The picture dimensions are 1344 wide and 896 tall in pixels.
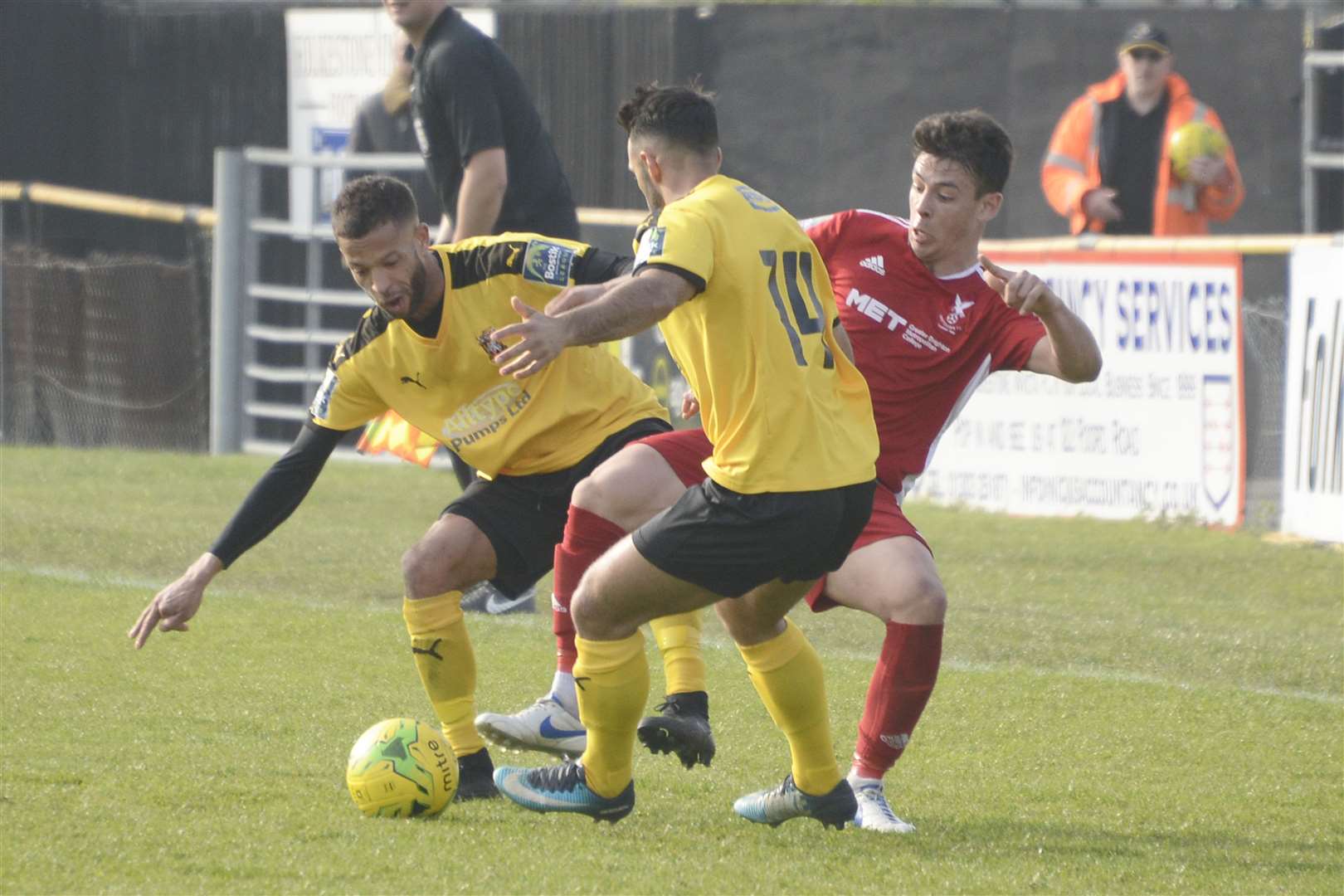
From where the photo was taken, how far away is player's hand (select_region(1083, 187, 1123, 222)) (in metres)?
12.3

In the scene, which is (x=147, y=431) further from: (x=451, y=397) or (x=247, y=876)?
(x=247, y=876)

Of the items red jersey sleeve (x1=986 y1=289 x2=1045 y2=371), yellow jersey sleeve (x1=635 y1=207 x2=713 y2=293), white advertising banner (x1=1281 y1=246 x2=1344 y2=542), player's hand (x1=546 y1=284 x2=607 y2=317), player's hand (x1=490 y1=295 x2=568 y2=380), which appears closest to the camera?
player's hand (x1=490 y1=295 x2=568 y2=380)

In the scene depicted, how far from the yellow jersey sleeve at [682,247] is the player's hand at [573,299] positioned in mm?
140

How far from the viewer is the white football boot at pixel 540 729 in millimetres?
5816

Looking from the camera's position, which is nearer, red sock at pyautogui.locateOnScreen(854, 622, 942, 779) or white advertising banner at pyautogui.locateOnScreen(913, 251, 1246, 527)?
red sock at pyautogui.locateOnScreen(854, 622, 942, 779)

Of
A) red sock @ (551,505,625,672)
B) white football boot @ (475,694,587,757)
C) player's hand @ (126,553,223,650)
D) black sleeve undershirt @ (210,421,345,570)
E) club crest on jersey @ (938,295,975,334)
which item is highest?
club crest on jersey @ (938,295,975,334)

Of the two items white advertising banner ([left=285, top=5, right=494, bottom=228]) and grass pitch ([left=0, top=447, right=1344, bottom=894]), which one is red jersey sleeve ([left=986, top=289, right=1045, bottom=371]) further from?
white advertising banner ([left=285, top=5, right=494, bottom=228])

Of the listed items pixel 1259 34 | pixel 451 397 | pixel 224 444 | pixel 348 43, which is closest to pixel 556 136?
pixel 348 43

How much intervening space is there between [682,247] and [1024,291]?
1098 mm

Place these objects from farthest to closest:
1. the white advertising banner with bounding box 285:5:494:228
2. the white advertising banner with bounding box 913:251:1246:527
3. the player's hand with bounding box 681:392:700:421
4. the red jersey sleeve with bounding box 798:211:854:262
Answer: the white advertising banner with bounding box 285:5:494:228, the white advertising banner with bounding box 913:251:1246:527, the red jersey sleeve with bounding box 798:211:854:262, the player's hand with bounding box 681:392:700:421

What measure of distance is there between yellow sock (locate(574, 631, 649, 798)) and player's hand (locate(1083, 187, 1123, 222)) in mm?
7679

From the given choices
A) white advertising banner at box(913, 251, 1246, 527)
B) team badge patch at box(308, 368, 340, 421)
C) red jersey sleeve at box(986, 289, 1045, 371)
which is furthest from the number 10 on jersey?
white advertising banner at box(913, 251, 1246, 527)

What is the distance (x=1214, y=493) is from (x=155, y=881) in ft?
25.2

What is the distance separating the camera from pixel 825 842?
5.25 m
